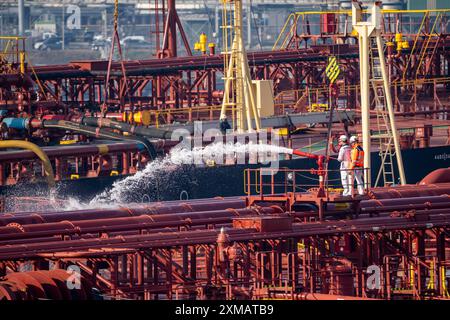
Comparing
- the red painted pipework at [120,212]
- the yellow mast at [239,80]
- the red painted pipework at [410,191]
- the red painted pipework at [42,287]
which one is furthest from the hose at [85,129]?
the red painted pipework at [42,287]

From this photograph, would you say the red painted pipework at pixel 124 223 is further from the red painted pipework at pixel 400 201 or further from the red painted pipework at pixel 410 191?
the red painted pipework at pixel 410 191

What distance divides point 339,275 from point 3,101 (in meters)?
31.8

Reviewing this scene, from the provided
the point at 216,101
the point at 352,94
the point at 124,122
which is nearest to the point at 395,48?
the point at 352,94

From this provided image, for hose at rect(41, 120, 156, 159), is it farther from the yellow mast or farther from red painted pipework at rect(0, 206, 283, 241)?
red painted pipework at rect(0, 206, 283, 241)

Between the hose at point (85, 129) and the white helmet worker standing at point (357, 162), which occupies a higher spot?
the white helmet worker standing at point (357, 162)

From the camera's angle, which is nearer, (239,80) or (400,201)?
(400,201)

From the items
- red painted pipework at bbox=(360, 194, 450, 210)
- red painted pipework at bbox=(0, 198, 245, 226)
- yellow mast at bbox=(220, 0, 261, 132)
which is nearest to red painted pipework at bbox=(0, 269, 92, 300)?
red painted pipework at bbox=(0, 198, 245, 226)

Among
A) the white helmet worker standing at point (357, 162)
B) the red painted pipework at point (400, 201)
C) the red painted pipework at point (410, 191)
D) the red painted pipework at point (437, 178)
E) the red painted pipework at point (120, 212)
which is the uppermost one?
the white helmet worker standing at point (357, 162)

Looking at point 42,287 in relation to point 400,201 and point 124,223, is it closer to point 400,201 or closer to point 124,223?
point 124,223

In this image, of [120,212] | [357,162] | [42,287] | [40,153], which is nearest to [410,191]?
[357,162]

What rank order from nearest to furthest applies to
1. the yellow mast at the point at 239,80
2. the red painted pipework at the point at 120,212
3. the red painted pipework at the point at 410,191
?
the red painted pipework at the point at 120,212 < the red painted pipework at the point at 410,191 < the yellow mast at the point at 239,80

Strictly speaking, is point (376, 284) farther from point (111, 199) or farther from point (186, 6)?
point (186, 6)

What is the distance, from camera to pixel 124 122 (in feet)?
192

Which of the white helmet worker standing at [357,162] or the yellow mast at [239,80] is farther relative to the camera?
the yellow mast at [239,80]
